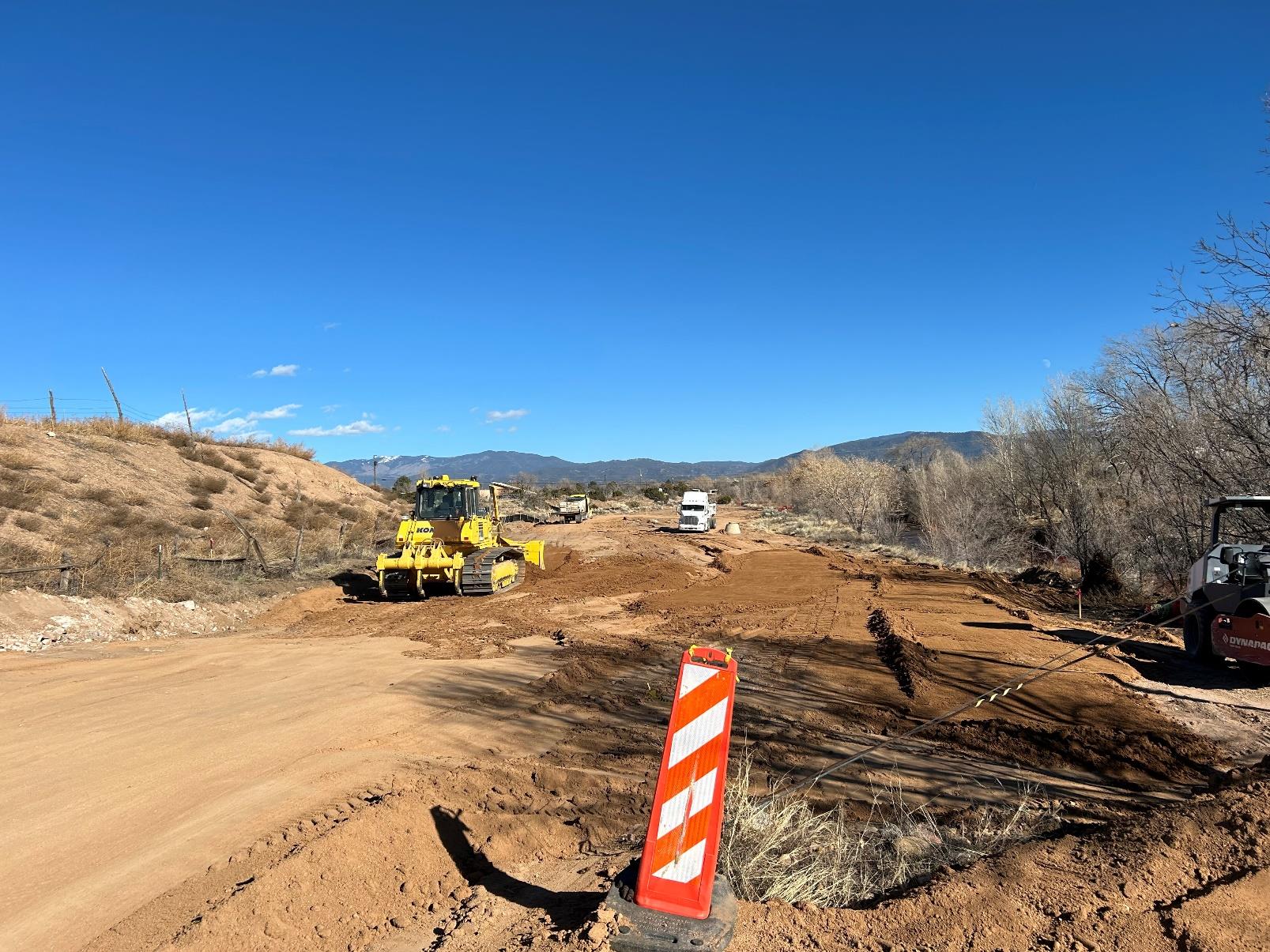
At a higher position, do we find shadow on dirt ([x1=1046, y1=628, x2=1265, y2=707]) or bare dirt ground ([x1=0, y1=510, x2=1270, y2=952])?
bare dirt ground ([x1=0, y1=510, x2=1270, y2=952])

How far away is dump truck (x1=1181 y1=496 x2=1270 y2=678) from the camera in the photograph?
9.07 metres

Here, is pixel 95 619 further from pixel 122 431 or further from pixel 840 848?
pixel 122 431

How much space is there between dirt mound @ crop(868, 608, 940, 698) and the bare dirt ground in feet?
0.19

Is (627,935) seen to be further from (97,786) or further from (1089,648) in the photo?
(1089,648)

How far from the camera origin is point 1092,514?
75.6 ft

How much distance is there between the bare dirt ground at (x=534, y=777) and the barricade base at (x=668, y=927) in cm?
9

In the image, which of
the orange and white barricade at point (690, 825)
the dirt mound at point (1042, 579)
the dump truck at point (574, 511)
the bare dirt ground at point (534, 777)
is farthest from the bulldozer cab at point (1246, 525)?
the dump truck at point (574, 511)

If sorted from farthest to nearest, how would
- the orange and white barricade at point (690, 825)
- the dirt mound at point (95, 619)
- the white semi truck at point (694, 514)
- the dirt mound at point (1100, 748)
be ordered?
the white semi truck at point (694, 514), the dirt mound at point (95, 619), the dirt mound at point (1100, 748), the orange and white barricade at point (690, 825)

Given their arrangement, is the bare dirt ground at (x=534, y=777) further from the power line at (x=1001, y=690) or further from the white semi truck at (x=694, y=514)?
the white semi truck at (x=694, y=514)

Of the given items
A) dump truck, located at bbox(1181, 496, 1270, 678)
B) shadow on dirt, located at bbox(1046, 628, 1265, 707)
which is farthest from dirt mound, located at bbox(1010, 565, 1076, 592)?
dump truck, located at bbox(1181, 496, 1270, 678)

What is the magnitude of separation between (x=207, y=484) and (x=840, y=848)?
34879mm

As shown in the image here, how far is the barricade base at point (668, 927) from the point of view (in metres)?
2.96

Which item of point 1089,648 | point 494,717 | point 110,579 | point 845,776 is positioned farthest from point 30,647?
point 1089,648

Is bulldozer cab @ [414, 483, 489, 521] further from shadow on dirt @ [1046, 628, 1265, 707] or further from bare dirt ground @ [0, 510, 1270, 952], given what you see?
shadow on dirt @ [1046, 628, 1265, 707]
